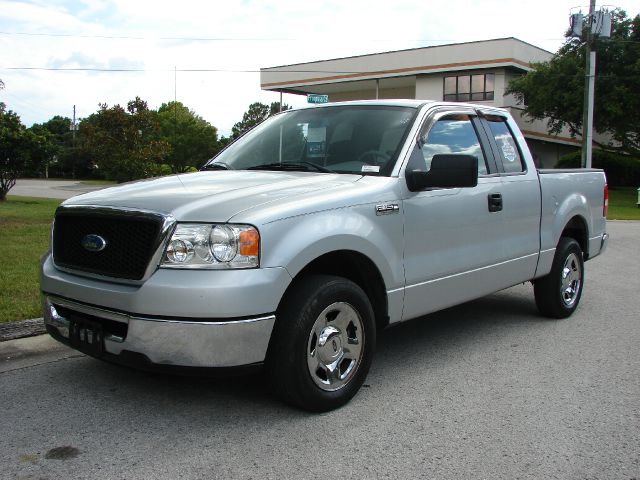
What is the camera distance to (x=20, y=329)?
16.9ft

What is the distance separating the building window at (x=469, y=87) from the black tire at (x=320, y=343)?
3751 centimetres

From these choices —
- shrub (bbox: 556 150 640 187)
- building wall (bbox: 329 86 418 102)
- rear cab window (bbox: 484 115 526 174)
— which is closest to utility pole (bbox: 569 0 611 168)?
shrub (bbox: 556 150 640 187)

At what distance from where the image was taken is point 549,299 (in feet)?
20.4

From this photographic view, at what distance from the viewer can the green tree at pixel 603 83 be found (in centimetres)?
3125

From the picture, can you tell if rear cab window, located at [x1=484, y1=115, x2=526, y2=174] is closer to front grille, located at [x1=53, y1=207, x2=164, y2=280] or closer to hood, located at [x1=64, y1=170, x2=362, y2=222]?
hood, located at [x1=64, y1=170, x2=362, y2=222]

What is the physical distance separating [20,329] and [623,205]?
27286 mm

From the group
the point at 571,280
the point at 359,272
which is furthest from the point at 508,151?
the point at 359,272

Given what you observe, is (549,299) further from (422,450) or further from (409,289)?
(422,450)

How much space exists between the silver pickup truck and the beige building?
35.1m

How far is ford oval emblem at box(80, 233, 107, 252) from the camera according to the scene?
3635 mm

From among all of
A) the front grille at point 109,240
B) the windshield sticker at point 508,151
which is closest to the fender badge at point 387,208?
the front grille at point 109,240

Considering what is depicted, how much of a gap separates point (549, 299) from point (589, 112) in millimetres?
19534

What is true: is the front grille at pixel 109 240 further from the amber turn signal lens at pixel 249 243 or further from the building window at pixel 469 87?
the building window at pixel 469 87

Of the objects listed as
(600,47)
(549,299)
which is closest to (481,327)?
(549,299)
